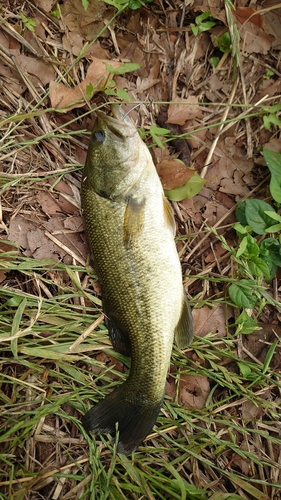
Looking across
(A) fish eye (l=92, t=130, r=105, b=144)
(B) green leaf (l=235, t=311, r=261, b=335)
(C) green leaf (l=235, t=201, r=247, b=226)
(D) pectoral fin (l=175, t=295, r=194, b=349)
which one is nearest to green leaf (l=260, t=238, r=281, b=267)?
(C) green leaf (l=235, t=201, r=247, b=226)

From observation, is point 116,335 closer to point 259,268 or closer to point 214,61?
point 259,268

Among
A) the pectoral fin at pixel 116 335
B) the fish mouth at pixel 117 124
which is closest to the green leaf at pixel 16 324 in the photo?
the pectoral fin at pixel 116 335

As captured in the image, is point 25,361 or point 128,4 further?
point 128,4

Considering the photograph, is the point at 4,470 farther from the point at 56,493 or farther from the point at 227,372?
the point at 227,372

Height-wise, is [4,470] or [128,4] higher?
[128,4]

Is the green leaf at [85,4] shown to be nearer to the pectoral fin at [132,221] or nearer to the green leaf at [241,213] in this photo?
the pectoral fin at [132,221]

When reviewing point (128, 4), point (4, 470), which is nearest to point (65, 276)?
point (4, 470)

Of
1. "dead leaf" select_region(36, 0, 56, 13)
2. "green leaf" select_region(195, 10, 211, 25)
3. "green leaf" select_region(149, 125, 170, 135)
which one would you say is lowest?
"green leaf" select_region(149, 125, 170, 135)

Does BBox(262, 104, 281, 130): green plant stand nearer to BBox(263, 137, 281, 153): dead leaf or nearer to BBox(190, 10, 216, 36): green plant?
BBox(263, 137, 281, 153): dead leaf
